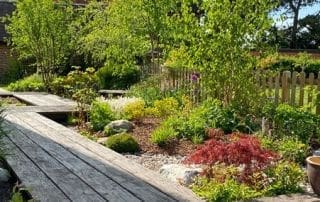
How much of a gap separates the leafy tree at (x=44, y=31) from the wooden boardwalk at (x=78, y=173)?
30.1ft

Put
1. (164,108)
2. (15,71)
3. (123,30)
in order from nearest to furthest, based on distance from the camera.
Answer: (164,108) < (123,30) < (15,71)

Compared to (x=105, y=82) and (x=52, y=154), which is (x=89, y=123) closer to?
(x=52, y=154)

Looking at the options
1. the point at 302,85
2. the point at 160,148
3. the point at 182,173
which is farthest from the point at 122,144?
the point at 302,85

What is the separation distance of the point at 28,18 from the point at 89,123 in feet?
25.3

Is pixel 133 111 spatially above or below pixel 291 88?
below

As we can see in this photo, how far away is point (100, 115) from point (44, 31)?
787cm

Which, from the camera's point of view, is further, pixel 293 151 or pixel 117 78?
pixel 117 78

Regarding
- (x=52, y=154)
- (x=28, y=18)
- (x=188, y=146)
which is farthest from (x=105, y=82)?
(x=52, y=154)

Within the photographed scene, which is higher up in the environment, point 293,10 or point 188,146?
point 293,10

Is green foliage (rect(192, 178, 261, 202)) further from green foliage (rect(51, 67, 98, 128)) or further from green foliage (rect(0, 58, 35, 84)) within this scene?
green foliage (rect(0, 58, 35, 84))

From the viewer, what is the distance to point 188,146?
24.8 feet

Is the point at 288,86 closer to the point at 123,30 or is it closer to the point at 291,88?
the point at 291,88

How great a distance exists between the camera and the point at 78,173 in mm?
5289

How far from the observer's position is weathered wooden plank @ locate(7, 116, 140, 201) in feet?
14.9
